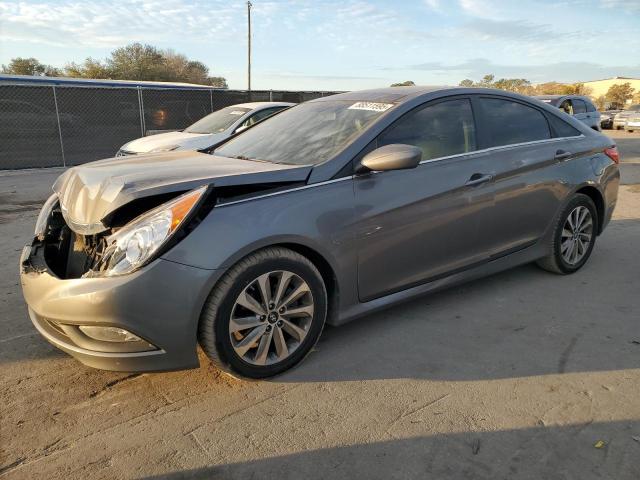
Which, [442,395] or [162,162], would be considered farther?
[162,162]

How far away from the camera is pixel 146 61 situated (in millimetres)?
47438

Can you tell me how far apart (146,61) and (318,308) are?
5032 cm

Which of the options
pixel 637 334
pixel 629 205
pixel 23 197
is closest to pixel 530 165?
pixel 637 334

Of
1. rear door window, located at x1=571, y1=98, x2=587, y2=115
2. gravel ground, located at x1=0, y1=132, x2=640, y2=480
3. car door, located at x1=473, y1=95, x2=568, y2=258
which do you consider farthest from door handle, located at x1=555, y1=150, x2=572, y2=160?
rear door window, located at x1=571, y1=98, x2=587, y2=115

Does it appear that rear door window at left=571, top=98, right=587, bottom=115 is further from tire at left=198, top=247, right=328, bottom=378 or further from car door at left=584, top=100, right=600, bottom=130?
tire at left=198, top=247, right=328, bottom=378

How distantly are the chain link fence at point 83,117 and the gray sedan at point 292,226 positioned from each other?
31.7 ft

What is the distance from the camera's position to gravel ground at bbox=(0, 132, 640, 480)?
224 centimetres

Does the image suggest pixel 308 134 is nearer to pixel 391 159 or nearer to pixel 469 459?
pixel 391 159

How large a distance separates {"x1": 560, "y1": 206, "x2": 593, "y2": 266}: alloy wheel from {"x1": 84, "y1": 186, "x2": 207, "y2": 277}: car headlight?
3335 mm

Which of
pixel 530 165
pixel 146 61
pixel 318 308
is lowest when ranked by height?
pixel 318 308

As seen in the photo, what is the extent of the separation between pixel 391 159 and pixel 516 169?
1.43 meters

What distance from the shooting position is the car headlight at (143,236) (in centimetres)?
251

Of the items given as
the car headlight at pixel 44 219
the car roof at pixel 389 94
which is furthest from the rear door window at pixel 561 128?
the car headlight at pixel 44 219

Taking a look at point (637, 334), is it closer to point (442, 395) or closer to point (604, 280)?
point (604, 280)
